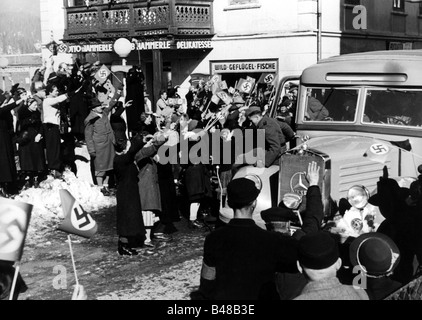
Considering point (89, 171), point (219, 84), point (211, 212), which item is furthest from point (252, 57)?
point (211, 212)

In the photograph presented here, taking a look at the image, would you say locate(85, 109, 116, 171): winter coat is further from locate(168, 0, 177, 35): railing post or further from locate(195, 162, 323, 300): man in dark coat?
locate(168, 0, 177, 35): railing post

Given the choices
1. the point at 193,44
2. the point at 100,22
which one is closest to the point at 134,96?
the point at 193,44

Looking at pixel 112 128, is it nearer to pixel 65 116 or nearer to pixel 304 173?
pixel 65 116

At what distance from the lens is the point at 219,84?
572 inches

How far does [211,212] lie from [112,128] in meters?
3.35

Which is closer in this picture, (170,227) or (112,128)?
(170,227)

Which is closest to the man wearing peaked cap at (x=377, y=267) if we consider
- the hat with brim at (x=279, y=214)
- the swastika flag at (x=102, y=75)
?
the hat with brim at (x=279, y=214)

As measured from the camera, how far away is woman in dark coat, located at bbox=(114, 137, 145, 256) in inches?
346

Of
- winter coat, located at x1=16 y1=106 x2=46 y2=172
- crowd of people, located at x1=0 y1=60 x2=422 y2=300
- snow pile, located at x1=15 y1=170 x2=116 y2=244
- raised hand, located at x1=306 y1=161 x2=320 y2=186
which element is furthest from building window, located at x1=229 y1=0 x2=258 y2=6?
raised hand, located at x1=306 y1=161 x2=320 y2=186

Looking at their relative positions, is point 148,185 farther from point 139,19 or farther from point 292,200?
point 139,19

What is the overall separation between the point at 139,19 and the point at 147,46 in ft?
3.50

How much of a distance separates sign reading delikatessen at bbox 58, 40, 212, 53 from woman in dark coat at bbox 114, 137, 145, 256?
13.0 m

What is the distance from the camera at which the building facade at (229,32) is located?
20719mm

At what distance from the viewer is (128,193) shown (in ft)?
28.9
